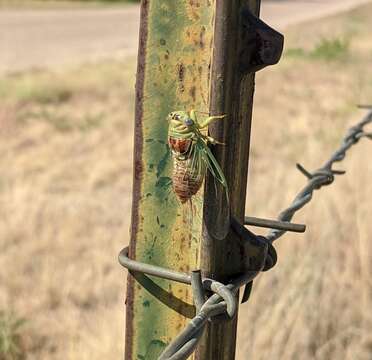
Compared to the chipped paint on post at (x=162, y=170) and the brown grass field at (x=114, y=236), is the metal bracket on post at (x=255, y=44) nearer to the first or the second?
the chipped paint on post at (x=162, y=170)

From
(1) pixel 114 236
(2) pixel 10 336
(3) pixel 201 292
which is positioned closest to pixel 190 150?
(3) pixel 201 292

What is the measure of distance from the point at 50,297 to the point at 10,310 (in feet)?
1.01

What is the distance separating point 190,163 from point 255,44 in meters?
0.11

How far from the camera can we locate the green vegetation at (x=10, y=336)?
169 cm

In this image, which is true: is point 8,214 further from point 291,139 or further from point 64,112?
point 64,112

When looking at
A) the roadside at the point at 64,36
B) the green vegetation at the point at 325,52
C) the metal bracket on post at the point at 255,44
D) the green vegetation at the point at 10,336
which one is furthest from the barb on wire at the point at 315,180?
the roadside at the point at 64,36

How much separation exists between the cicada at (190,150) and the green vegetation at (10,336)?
50.4 inches

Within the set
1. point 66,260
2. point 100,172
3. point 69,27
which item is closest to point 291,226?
point 66,260

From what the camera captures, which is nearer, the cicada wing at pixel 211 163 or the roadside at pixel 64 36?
the cicada wing at pixel 211 163

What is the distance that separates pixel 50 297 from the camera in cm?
216

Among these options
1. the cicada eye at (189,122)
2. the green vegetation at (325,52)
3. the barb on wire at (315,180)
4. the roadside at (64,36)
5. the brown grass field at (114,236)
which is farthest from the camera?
the roadside at (64,36)

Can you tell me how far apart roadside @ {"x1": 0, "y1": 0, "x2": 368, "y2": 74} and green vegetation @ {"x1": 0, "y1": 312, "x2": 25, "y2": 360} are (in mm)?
6628

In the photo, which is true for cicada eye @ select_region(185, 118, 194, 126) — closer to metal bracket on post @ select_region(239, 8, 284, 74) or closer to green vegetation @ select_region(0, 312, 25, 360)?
metal bracket on post @ select_region(239, 8, 284, 74)

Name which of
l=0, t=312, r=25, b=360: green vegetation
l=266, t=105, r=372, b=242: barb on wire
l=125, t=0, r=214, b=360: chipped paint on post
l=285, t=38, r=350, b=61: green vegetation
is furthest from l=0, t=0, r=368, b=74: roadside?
l=125, t=0, r=214, b=360: chipped paint on post
